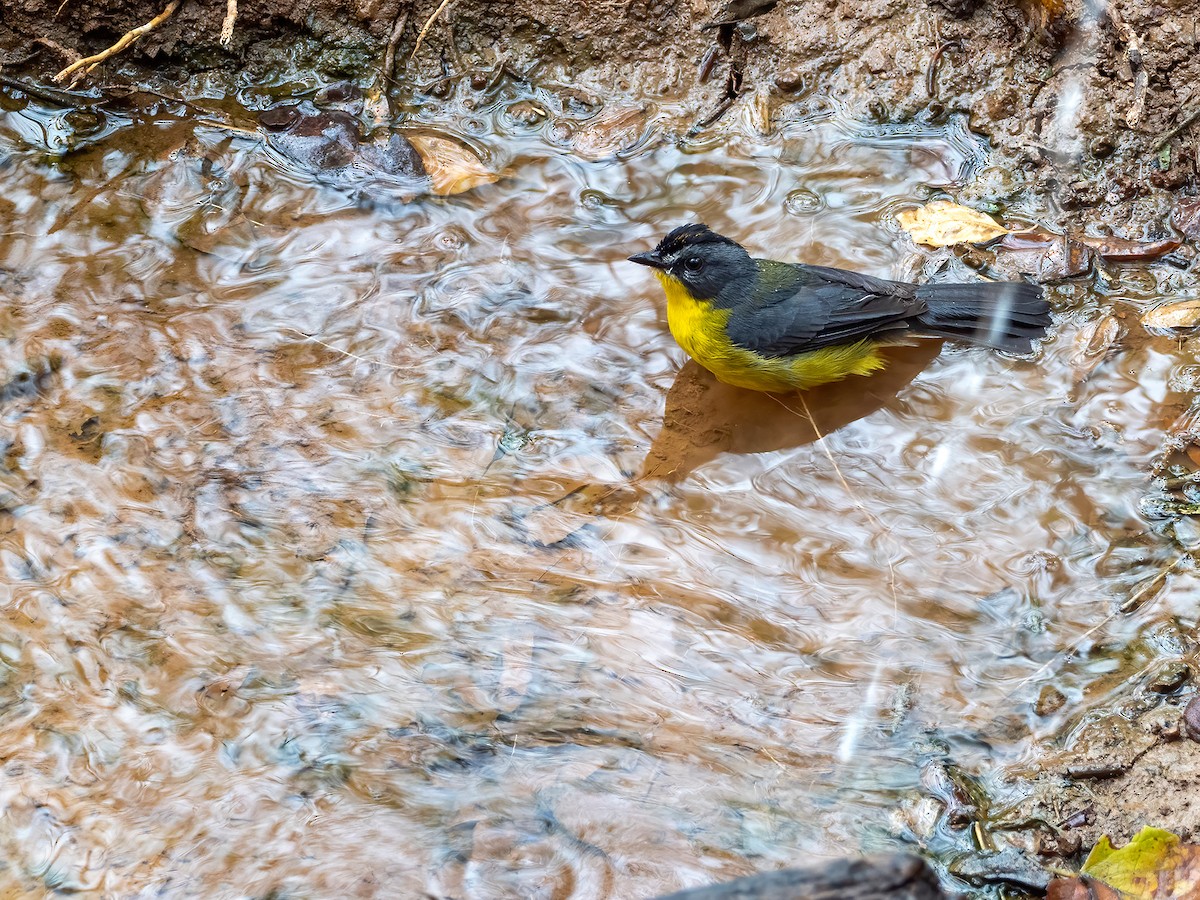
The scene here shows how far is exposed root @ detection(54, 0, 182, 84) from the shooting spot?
17.6ft

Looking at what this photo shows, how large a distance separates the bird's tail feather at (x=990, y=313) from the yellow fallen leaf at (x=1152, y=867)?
7.77 feet

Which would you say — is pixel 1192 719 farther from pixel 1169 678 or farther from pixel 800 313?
pixel 800 313

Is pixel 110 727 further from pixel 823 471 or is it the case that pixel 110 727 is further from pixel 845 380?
pixel 845 380

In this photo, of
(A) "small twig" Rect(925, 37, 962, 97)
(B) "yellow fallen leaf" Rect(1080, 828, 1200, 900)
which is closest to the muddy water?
(A) "small twig" Rect(925, 37, 962, 97)

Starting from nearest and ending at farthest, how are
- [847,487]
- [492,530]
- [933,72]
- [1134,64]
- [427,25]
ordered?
1. [492,530]
2. [847,487]
3. [1134,64]
4. [933,72]
5. [427,25]

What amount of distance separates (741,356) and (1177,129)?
8.11 feet

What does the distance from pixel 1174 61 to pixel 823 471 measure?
274 cm

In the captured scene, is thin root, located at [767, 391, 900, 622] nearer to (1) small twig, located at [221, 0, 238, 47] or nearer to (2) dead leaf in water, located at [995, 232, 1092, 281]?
(2) dead leaf in water, located at [995, 232, 1092, 281]

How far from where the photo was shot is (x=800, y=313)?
4637 millimetres

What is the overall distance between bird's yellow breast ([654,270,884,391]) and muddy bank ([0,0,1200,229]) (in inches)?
51.6

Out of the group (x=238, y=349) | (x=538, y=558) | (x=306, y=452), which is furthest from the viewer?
(x=238, y=349)

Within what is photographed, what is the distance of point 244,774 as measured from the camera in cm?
321

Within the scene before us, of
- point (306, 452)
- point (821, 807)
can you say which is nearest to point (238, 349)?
point (306, 452)

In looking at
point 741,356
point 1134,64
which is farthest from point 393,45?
point 1134,64
